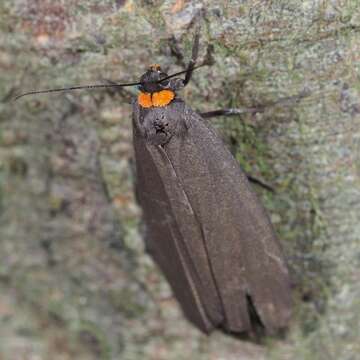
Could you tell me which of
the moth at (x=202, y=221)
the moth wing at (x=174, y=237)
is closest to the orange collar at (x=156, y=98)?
the moth at (x=202, y=221)

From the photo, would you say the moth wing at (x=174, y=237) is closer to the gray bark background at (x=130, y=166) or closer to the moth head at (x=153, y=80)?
the gray bark background at (x=130, y=166)

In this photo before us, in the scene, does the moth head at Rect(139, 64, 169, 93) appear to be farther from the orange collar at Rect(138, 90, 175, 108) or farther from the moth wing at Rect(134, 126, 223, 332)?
the moth wing at Rect(134, 126, 223, 332)

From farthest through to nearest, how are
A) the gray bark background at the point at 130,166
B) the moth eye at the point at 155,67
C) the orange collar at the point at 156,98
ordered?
the orange collar at the point at 156,98 → the moth eye at the point at 155,67 → the gray bark background at the point at 130,166

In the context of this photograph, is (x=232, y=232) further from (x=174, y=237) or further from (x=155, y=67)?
(x=155, y=67)

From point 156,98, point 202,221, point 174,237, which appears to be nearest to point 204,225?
point 202,221

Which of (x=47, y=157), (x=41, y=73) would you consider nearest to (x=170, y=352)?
(x=47, y=157)

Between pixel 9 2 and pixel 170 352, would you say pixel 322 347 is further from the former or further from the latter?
pixel 9 2

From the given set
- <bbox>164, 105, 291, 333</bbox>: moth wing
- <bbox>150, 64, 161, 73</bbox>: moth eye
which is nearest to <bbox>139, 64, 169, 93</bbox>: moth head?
<bbox>150, 64, 161, 73</bbox>: moth eye
